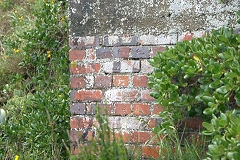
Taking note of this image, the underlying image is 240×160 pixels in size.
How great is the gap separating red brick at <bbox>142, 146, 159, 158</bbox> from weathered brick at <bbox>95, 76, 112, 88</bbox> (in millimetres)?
511

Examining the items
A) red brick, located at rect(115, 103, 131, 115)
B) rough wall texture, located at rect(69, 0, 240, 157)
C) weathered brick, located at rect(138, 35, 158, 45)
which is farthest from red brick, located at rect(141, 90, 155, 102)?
weathered brick, located at rect(138, 35, 158, 45)

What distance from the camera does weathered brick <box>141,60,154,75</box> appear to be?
3033mm

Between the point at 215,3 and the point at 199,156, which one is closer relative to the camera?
the point at 199,156

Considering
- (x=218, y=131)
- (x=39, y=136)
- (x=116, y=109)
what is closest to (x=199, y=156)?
(x=218, y=131)

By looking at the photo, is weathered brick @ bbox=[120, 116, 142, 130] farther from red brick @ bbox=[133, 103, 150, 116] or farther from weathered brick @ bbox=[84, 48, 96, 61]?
weathered brick @ bbox=[84, 48, 96, 61]

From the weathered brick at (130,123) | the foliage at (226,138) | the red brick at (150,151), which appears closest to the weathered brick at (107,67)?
the weathered brick at (130,123)

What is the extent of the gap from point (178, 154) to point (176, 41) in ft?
2.51

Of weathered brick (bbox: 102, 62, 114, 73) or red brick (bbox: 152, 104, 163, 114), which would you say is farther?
weathered brick (bbox: 102, 62, 114, 73)

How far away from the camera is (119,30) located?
122 inches

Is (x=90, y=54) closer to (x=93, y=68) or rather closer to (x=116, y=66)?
(x=93, y=68)

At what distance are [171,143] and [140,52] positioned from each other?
2.18ft

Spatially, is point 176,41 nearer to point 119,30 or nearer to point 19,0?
point 119,30

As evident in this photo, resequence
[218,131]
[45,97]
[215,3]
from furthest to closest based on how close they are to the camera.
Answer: [45,97] < [215,3] < [218,131]

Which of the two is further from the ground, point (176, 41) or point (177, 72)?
point (176, 41)
